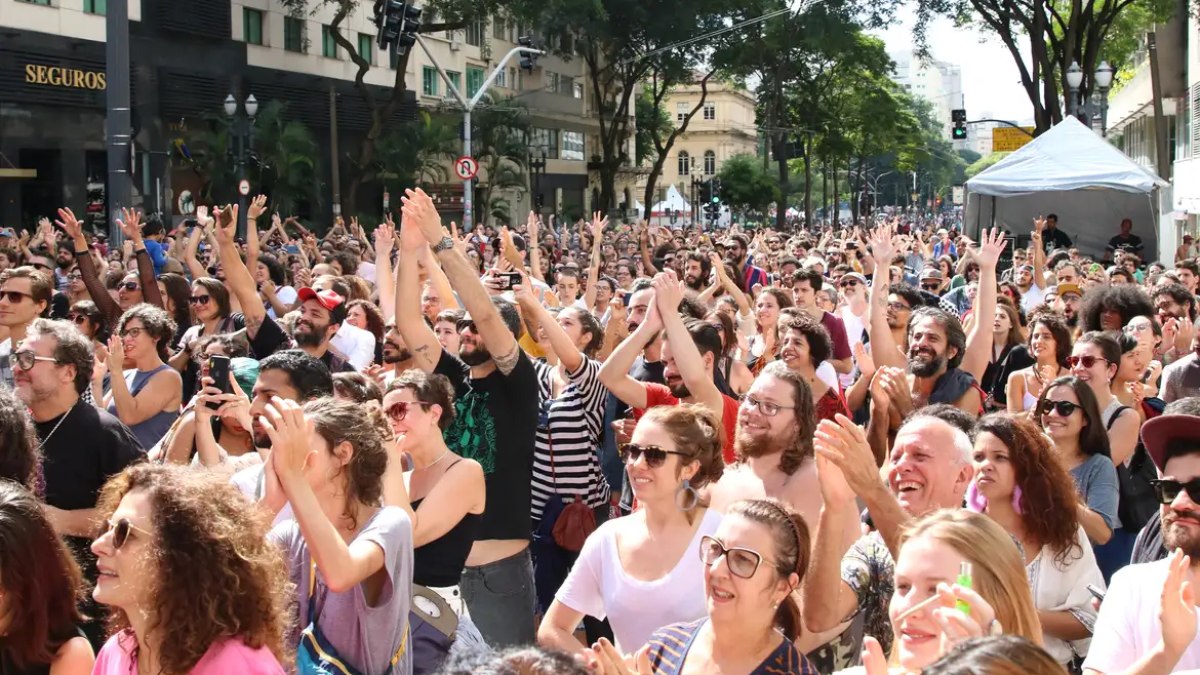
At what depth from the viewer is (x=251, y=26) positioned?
137ft

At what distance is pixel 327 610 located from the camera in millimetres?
4137

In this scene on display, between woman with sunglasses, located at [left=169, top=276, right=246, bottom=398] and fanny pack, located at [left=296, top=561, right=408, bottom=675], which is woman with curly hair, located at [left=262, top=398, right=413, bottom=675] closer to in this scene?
fanny pack, located at [left=296, top=561, right=408, bottom=675]

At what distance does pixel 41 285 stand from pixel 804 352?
4.31 meters

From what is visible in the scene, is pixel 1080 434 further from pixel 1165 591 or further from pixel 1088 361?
pixel 1165 591

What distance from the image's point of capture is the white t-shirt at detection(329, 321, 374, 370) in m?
8.81

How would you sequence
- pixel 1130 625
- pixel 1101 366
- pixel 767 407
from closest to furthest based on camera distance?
pixel 1130 625, pixel 767 407, pixel 1101 366

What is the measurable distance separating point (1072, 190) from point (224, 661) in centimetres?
2095

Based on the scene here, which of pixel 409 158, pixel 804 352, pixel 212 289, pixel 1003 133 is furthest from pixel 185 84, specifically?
pixel 804 352

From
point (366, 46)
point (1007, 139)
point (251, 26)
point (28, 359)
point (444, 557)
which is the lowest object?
point (444, 557)

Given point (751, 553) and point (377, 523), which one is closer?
point (751, 553)

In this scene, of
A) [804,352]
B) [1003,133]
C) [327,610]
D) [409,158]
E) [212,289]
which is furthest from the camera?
[1003,133]

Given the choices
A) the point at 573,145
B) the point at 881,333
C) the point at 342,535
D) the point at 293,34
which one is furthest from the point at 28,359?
the point at 573,145

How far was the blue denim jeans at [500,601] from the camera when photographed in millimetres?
5707

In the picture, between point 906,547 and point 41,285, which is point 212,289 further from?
point 906,547
